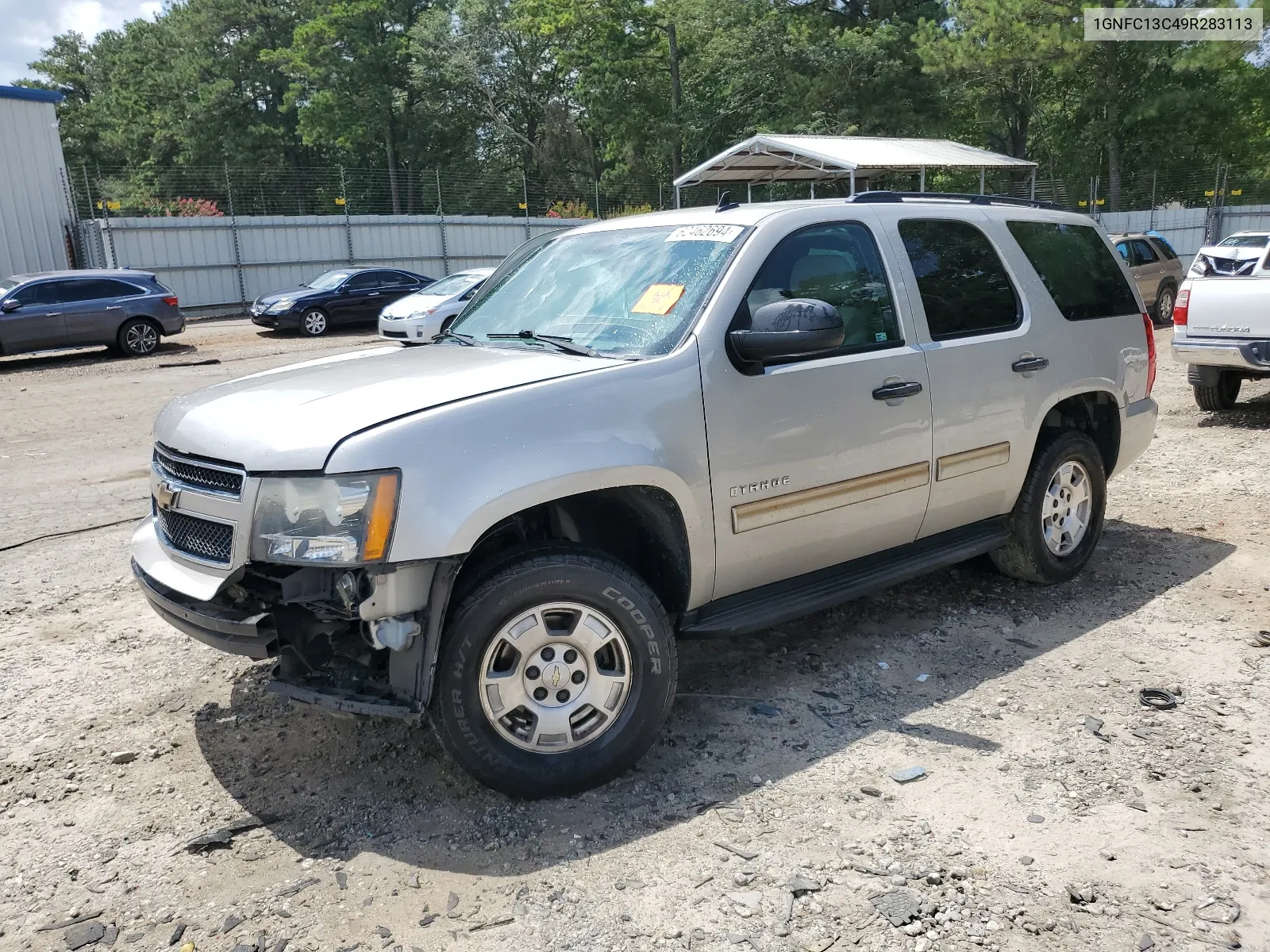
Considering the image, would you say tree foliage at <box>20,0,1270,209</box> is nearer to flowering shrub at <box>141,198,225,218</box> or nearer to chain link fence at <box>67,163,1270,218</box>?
chain link fence at <box>67,163,1270,218</box>

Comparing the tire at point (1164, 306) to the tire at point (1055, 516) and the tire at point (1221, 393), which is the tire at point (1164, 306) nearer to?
the tire at point (1221, 393)

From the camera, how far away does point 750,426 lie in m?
3.74

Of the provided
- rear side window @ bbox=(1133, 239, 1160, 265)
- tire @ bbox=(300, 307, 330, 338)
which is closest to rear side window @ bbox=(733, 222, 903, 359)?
rear side window @ bbox=(1133, 239, 1160, 265)

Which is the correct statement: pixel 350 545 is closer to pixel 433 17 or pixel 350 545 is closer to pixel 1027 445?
pixel 1027 445

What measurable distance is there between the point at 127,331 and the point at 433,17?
3350 centimetres

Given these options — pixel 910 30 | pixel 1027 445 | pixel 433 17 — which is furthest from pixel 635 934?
pixel 433 17

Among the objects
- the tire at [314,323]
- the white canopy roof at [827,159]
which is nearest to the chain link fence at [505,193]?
the white canopy roof at [827,159]

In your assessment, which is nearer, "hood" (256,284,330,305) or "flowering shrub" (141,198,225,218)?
"hood" (256,284,330,305)

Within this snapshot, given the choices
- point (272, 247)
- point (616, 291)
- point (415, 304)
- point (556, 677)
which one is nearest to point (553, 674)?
point (556, 677)

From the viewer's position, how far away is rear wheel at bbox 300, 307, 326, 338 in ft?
68.3

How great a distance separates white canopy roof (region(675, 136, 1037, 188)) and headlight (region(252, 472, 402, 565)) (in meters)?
19.5

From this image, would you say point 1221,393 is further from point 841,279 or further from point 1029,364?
point 841,279

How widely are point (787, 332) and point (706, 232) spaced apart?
0.68m

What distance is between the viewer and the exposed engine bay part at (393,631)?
3.10m
